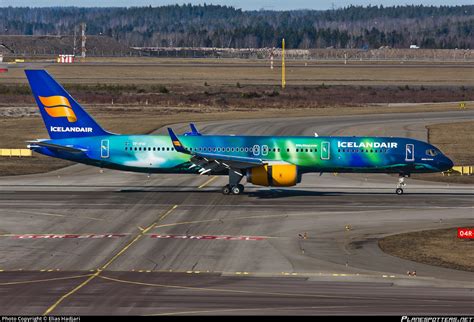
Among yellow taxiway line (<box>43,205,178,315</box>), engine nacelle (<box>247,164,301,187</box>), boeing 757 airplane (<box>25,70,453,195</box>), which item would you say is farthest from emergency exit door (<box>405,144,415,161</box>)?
yellow taxiway line (<box>43,205,178,315</box>)

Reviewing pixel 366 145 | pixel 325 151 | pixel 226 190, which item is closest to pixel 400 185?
pixel 366 145

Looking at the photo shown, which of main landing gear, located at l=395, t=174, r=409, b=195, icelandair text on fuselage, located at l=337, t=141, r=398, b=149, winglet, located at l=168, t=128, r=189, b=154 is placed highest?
winglet, located at l=168, t=128, r=189, b=154

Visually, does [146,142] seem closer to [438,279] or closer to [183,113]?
[438,279]

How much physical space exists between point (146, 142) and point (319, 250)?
21.5 metres

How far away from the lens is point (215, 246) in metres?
49.9

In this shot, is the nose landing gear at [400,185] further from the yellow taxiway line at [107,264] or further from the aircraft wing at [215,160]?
the yellow taxiway line at [107,264]

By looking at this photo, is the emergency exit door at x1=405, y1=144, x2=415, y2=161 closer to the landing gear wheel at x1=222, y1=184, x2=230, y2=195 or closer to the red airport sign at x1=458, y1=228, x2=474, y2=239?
the landing gear wheel at x1=222, y1=184, x2=230, y2=195

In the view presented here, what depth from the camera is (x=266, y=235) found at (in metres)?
53.0

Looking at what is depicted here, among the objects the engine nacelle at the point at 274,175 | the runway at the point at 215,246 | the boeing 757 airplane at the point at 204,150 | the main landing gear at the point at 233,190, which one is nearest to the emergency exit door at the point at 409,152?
the boeing 757 airplane at the point at 204,150

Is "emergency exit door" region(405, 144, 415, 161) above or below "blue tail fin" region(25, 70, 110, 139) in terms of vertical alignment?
below

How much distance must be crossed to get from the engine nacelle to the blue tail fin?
12.0 metres

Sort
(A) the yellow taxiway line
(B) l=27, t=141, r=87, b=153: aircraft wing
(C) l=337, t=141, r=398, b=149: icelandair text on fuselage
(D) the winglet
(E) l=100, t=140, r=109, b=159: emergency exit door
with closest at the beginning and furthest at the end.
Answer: (A) the yellow taxiway line
(D) the winglet
(B) l=27, t=141, r=87, b=153: aircraft wing
(E) l=100, t=140, r=109, b=159: emergency exit door
(C) l=337, t=141, r=398, b=149: icelandair text on fuselage

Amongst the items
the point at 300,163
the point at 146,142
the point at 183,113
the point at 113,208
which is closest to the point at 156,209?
the point at 113,208

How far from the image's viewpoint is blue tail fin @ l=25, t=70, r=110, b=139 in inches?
2645
